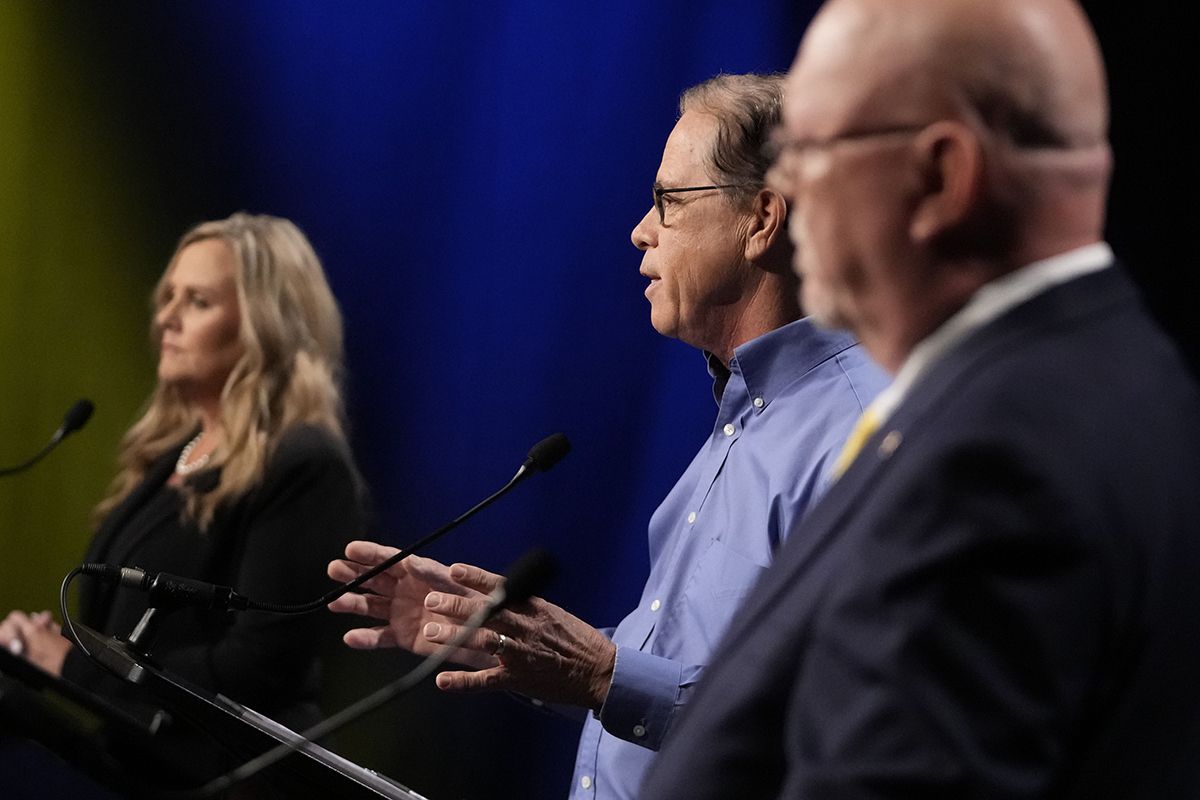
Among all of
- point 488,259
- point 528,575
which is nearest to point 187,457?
point 488,259

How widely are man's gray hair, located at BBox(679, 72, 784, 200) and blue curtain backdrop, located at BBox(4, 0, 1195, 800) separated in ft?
1.97

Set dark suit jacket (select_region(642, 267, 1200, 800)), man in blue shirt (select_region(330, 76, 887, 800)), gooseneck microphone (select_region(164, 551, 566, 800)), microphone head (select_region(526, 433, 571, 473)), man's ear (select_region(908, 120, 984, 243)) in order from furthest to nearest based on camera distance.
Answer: microphone head (select_region(526, 433, 571, 473)) < man in blue shirt (select_region(330, 76, 887, 800)) < gooseneck microphone (select_region(164, 551, 566, 800)) < man's ear (select_region(908, 120, 984, 243)) < dark suit jacket (select_region(642, 267, 1200, 800))

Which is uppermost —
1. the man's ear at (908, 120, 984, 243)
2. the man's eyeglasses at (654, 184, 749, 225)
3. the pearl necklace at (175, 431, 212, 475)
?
the man's ear at (908, 120, 984, 243)

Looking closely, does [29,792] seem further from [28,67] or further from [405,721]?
[28,67]

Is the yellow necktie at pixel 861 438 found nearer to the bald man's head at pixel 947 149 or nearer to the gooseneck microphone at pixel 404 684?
the bald man's head at pixel 947 149

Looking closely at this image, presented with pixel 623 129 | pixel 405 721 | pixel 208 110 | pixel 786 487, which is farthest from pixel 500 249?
pixel 786 487

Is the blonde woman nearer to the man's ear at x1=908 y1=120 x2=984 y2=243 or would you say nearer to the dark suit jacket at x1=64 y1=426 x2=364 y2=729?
the dark suit jacket at x1=64 y1=426 x2=364 y2=729

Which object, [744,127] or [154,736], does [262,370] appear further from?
[154,736]

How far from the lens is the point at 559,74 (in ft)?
9.06

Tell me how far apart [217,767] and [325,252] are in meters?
1.58

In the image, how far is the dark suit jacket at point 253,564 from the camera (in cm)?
260

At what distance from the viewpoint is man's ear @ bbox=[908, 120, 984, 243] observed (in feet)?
2.75

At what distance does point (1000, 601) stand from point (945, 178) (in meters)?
0.28

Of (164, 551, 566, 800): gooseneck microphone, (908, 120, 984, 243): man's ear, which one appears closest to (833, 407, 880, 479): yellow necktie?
(908, 120, 984, 243): man's ear
